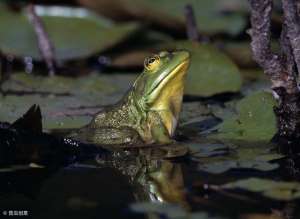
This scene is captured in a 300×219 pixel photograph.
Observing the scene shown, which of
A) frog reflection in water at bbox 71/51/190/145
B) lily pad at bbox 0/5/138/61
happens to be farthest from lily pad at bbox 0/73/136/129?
lily pad at bbox 0/5/138/61

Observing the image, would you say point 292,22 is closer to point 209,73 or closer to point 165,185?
point 165,185

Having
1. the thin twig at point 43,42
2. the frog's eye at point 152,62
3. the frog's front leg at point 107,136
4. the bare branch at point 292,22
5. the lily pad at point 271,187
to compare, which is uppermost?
the thin twig at point 43,42

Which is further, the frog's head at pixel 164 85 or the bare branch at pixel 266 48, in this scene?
the frog's head at pixel 164 85

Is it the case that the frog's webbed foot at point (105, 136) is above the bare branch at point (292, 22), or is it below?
below

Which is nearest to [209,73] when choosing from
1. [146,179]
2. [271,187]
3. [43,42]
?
[43,42]

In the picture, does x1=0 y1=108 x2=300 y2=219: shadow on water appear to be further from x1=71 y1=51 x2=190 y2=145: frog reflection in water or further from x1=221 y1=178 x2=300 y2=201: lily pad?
x1=71 y1=51 x2=190 y2=145: frog reflection in water

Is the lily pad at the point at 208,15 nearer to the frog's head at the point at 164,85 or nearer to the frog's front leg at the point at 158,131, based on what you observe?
the frog's head at the point at 164,85

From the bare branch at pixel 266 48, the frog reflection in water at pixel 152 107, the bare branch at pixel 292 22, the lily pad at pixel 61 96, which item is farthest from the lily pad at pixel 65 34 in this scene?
the bare branch at pixel 292 22
